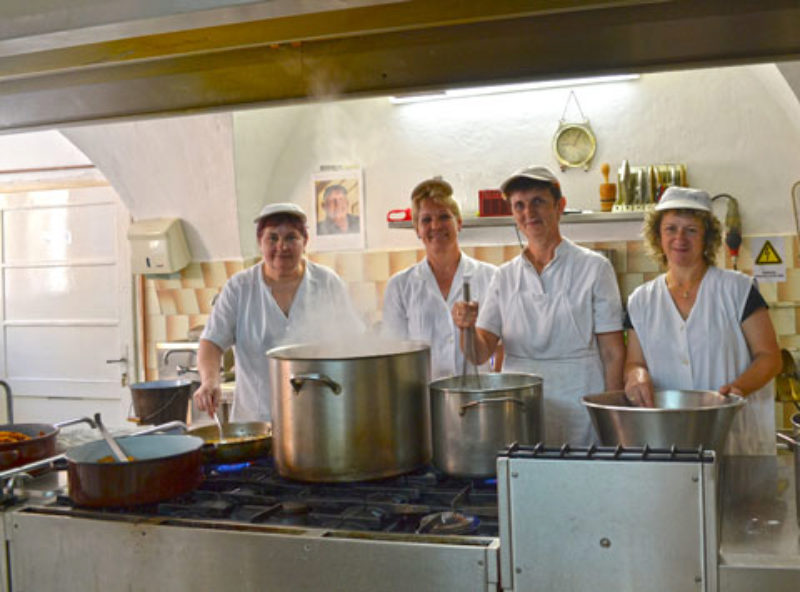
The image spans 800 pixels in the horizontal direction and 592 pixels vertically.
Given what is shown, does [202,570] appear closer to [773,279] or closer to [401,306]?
[401,306]

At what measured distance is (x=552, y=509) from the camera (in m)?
1.38

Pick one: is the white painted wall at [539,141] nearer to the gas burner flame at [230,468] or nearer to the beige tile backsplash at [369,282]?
the beige tile backsplash at [369,282]

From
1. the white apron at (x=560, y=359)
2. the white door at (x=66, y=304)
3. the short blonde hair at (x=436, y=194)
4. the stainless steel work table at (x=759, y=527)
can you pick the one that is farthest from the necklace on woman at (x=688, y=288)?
the white door at (x=66, y=304)

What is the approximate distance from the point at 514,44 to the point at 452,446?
870 mm

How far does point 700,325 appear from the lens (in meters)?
2.56

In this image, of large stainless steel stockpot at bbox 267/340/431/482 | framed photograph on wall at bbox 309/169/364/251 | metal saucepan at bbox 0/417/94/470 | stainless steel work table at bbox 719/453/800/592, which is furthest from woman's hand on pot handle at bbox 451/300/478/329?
framed photograph on wall at bbox 309/169/364/251

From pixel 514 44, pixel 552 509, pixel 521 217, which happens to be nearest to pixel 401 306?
pixel 521 217

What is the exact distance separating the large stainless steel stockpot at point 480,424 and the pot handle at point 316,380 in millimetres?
221

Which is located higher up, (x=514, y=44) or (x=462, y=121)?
(x=462, y=121)

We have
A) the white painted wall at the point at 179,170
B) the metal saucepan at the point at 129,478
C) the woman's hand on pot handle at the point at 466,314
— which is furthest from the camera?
the white painted wall at the point at 179,170

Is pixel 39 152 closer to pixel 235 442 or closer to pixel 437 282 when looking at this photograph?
pixel 437 282

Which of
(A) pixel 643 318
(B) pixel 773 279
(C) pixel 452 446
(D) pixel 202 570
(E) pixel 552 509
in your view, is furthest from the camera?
(B) pixel 773 279

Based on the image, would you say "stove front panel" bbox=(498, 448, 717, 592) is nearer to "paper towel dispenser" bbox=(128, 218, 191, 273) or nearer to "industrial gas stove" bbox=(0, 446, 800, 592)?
"industrial gas stove" bbox=(0, 446, 800, 592)

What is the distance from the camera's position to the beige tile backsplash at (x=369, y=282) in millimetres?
4555
